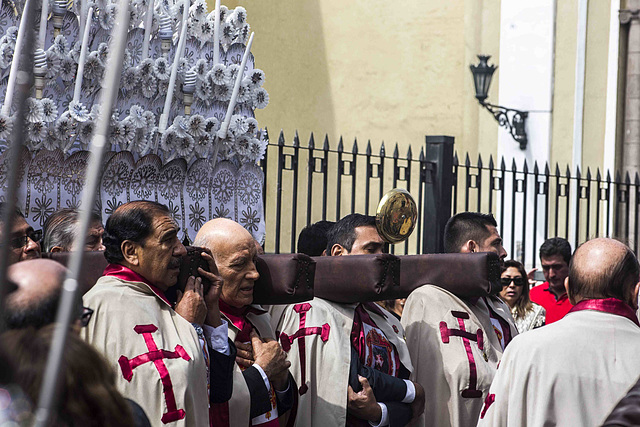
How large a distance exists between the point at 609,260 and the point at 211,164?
2.53 metres

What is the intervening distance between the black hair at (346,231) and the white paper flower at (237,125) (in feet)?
2.97

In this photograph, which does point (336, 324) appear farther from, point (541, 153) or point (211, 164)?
point (541, 153)

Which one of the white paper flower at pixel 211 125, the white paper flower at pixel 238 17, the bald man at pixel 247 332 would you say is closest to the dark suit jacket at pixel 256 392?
the bald man at pixel 247 332

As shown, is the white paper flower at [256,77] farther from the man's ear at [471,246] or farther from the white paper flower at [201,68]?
the man's ear at [471,246]

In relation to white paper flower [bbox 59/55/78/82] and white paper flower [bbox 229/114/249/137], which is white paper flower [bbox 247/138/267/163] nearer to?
white paper flower [bbox 229/114/249/137]

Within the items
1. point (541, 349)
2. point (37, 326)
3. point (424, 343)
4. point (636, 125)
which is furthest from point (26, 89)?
point (636, 125)

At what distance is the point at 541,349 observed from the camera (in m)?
3.70

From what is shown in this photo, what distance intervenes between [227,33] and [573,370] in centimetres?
296

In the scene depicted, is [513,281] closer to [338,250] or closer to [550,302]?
[550,302]

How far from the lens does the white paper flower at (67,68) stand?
4.71 m

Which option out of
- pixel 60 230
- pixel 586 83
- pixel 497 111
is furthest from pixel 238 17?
pixel 586 83

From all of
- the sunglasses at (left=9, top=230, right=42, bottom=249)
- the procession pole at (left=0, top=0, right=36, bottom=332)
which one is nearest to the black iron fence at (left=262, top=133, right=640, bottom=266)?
the sunglasses at (left=9, top=230, right=42, bottom=249)

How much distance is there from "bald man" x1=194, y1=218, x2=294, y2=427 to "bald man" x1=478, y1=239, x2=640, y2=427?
85 cm

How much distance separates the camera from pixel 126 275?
3570mm
